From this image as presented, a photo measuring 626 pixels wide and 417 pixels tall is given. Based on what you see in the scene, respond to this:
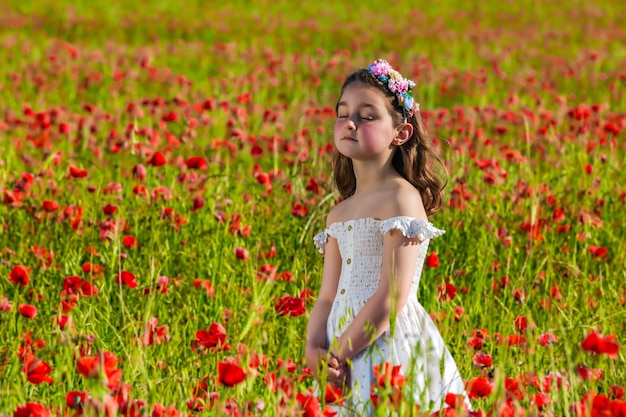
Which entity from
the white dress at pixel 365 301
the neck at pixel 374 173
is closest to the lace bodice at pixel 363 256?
the white dress at pixel 365 301

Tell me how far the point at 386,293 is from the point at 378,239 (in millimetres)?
162

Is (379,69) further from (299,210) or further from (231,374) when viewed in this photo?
(299,210)

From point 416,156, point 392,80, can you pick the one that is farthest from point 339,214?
point 392,80

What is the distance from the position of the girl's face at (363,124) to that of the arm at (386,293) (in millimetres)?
237

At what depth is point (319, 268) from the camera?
3566mm

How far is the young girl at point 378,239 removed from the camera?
2406mm

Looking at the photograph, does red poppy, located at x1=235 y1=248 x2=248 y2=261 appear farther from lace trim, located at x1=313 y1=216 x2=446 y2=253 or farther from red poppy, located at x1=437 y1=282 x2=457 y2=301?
lace trim, located at x1=313 y1=216 x2=446 y2=253

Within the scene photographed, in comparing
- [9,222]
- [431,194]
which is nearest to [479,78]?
[9,222]

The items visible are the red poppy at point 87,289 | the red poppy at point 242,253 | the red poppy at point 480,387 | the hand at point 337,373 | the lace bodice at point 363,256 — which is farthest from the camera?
the red poppy at point 242,253

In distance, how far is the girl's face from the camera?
251 centimetres

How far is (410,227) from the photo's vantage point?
2.41 meters

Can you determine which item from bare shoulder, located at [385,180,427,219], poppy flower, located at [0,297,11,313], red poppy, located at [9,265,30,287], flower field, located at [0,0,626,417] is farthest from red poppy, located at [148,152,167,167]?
bare shoulder, located at [385,180,427,219]

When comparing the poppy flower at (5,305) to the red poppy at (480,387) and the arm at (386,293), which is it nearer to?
the arm at (386,293)

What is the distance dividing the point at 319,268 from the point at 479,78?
5506mm
